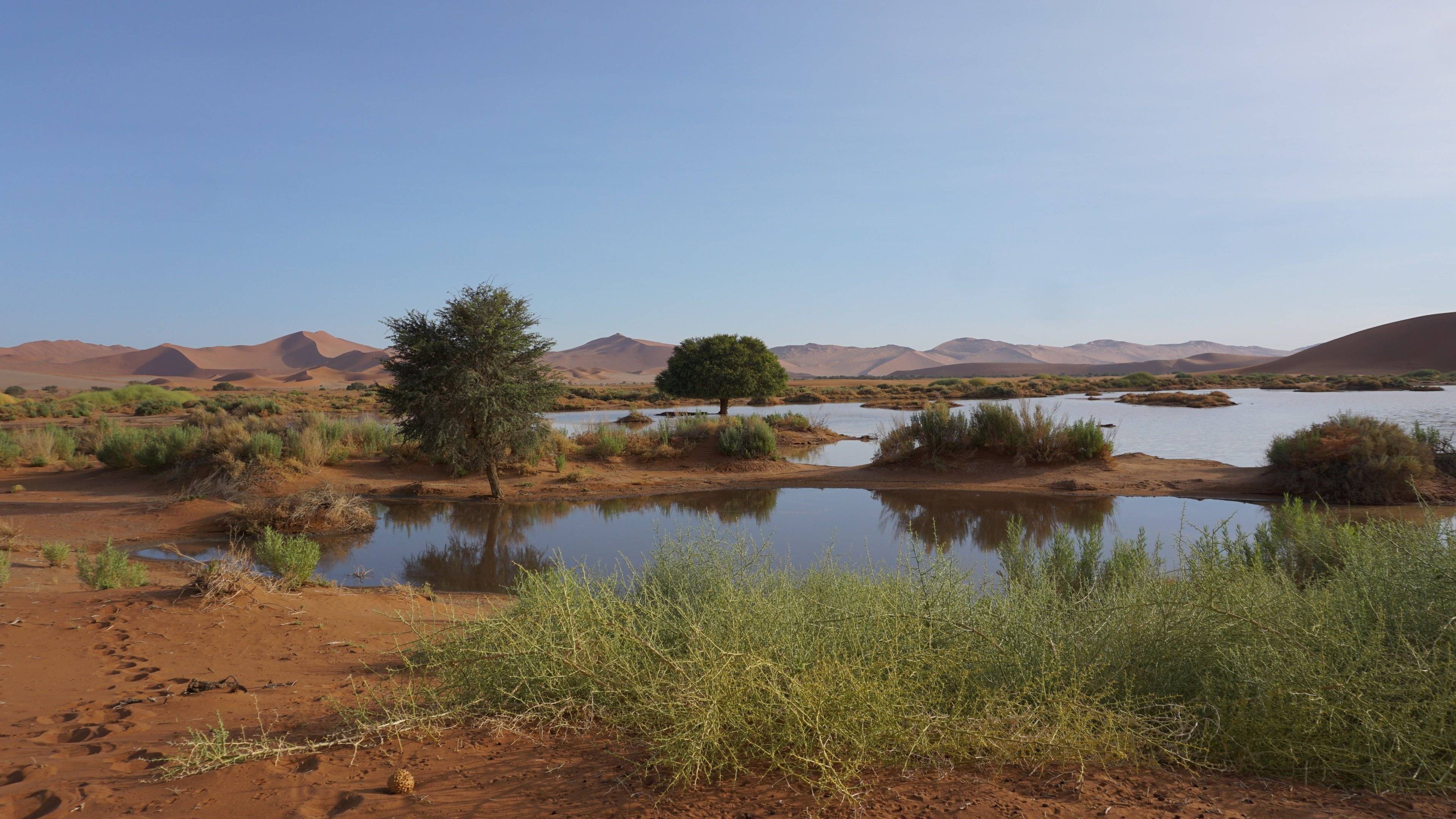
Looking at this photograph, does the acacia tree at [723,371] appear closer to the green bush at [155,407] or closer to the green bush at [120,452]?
the green bush at [120,452]

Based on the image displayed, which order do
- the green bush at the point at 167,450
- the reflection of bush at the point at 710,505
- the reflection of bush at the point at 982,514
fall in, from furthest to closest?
the green bush at the point at 167,450
the reflection of bush at the point at 710,505
the reflection of bush at the point at 982,514

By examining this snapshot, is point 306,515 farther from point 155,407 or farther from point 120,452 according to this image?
point 155,407

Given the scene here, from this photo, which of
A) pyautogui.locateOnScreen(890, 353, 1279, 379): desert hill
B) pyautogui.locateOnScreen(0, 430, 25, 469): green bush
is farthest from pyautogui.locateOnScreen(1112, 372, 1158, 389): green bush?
pyautogui.locateOnScreen(0, 430, 25, 469): green bush

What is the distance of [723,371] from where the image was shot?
33.5 meters

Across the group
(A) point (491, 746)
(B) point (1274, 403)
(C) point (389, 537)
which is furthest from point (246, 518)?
(B) point (1274, 403)

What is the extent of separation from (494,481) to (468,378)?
2.45 meters

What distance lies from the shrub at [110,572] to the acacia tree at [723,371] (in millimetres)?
24702

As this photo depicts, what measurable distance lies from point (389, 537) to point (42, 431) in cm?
1477

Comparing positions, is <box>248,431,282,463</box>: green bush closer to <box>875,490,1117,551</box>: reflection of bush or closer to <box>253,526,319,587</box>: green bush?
<box>253,526,319,587</box>: green bush

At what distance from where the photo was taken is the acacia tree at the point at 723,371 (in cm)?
3350

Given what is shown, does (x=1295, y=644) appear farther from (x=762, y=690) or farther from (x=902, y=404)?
(x=902, y=404)

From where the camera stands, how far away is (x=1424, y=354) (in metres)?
96.6

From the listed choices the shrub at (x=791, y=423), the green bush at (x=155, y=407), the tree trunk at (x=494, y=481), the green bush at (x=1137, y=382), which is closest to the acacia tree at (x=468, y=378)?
the tree trunk at (x=494, y=481)

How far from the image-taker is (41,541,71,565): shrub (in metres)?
9.22
